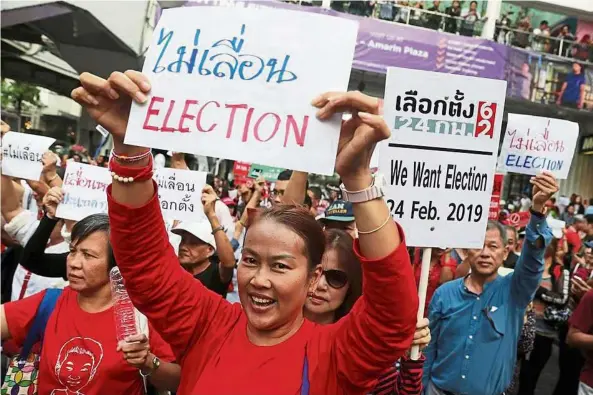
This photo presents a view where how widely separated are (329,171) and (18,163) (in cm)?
384

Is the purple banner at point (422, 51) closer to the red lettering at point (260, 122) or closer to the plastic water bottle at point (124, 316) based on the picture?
the plastic water bottle at point (124, 316)

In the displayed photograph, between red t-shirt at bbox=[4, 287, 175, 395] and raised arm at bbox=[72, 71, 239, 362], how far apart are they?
25.3 inches

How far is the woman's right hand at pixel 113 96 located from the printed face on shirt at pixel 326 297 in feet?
3.73

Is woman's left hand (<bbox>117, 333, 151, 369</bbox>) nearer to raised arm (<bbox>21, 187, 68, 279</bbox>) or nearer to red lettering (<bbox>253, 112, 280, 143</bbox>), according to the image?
red lettering (<bbox>253, 112, 280, 143</bbox>)

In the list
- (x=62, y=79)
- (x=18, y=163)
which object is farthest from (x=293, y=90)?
(x=62, y=79)

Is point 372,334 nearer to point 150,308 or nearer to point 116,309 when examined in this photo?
point 150,308

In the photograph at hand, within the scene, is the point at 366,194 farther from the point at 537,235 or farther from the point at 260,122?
the point at 537,235

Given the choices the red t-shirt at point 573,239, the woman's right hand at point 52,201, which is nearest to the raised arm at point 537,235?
the woman's right hand at point 52,201

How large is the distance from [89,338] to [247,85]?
4.35 feet

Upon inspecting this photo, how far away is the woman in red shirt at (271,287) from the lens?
1481mm

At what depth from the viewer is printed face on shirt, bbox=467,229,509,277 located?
141 inches

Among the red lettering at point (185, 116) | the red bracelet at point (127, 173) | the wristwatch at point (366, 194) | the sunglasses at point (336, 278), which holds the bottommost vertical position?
the sunglasses at point (336, 278)

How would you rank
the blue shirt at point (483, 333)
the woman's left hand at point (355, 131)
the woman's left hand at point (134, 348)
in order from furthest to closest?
the blue shirt at point (483, 333)
the woman's left hand at point (134, 348)
the woman's left hand at point (355, 131)

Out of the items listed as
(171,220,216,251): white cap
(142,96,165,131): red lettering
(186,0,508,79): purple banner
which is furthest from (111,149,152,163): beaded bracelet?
(186,0,508,79): purple banner
